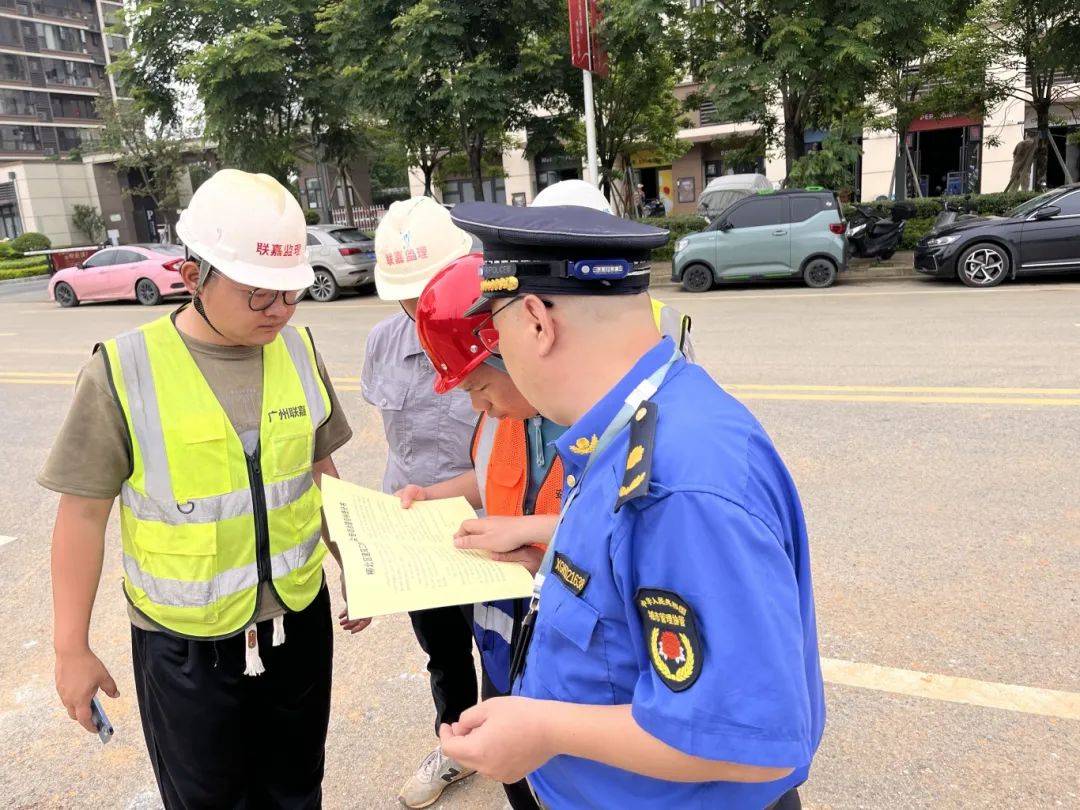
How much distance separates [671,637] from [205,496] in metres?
1.26

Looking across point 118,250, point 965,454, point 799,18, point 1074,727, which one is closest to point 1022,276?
point 799,18

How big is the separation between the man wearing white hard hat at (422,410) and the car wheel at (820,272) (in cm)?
1145

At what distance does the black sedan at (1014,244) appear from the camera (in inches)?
432

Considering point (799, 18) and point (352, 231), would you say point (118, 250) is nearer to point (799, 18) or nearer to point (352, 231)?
point (352, 231)

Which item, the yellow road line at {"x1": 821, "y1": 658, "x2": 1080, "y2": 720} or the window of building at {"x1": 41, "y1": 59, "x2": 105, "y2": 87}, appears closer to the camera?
the yellow road line at {"x1": 821, "y1": 658, "x2": 1080, "y2": 720}

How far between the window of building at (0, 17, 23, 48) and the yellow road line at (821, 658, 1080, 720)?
238 ft

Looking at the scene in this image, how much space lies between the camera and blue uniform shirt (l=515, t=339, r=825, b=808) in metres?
0.90

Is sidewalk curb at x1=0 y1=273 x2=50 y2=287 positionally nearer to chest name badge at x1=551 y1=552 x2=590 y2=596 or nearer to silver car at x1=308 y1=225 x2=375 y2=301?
silver car at x1=308 y1=225 x2=375 y2=301

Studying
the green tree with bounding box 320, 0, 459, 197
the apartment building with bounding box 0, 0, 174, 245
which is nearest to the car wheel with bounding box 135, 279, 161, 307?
the green tree with bounding box 320, 0, 459, 197

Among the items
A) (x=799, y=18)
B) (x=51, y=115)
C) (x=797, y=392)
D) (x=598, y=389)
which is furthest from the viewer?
(x=51, y=115)

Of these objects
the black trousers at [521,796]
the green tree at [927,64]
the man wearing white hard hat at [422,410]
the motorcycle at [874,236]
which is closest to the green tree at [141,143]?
the green tree at [927,64]

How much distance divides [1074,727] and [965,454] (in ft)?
8.45

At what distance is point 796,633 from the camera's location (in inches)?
36.5

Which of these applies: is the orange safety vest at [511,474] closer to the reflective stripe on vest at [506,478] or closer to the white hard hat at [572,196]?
the reflective stripe on vest at [506,478]
